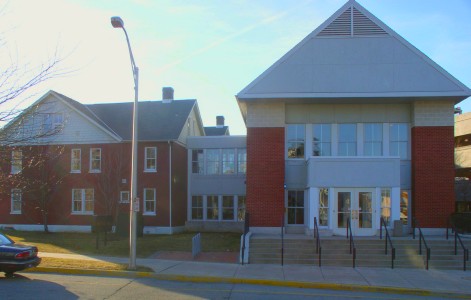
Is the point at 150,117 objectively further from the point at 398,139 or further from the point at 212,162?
the point at 398,139

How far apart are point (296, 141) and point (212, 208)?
1073 centimetres

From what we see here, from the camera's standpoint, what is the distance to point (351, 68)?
73.5 feet

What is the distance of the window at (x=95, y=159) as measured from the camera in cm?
3119

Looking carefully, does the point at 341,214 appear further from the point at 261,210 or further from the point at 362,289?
the point at 362,289

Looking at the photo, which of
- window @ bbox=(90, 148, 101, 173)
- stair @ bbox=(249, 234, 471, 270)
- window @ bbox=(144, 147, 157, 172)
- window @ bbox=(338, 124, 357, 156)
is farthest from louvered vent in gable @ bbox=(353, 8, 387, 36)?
window @ bbox=(90, 148, 101, 173)

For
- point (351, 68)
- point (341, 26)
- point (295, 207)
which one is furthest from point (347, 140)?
point (341, 26)

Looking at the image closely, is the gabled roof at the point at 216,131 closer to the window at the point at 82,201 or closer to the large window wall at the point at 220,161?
the large window wall at the point at 220,161

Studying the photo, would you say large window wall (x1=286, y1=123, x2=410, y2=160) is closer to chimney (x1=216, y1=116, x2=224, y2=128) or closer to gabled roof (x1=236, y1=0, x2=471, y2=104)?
gabled roof (x1=236, y1=0, x2=471, y2=104)

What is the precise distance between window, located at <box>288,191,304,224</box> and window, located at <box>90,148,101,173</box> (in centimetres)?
1410

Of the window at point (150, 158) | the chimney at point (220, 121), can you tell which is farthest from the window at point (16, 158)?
the chimney at point (220, 121)

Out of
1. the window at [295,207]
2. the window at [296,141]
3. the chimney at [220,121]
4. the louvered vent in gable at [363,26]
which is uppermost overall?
the louvered vent in gable at [363,26]

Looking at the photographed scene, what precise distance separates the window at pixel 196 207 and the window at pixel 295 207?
10.3 m

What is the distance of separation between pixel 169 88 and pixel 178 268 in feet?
73.6

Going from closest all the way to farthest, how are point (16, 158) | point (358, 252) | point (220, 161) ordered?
point (16, 158) < point (358, 252) < point (220, 161)
